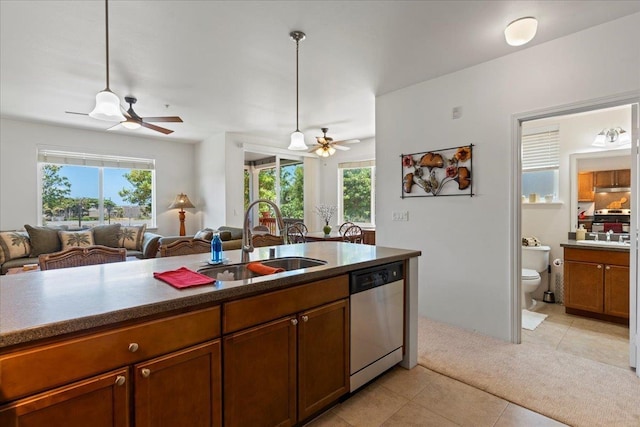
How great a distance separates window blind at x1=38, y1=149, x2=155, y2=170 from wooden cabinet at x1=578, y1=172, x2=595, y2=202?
714cm

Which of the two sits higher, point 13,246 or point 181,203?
point 181,203

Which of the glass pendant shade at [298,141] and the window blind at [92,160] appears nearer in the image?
the glass pendant shade at [298,141]

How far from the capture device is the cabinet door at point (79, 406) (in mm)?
908

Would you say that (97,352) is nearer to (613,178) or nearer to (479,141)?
(479,141)

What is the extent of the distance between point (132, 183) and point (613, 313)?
7619mm

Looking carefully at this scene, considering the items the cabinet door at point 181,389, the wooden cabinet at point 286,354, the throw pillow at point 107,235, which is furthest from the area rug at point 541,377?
the throw pillow at point 107,235

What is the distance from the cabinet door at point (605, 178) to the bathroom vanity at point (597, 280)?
74cm

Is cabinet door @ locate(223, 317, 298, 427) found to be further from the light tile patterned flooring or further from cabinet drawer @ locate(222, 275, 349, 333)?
the light tile patterned flooring

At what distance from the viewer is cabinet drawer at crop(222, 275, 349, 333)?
1388mm

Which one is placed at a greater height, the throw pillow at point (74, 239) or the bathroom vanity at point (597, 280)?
the throw pillow at point (74, 239)

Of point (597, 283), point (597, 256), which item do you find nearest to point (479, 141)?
point (597, 256)

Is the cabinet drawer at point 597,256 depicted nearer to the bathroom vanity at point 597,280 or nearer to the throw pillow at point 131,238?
the bathroom vanity at point 597,280

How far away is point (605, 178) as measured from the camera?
144 inches

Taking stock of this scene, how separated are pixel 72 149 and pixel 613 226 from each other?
26.5 ft
